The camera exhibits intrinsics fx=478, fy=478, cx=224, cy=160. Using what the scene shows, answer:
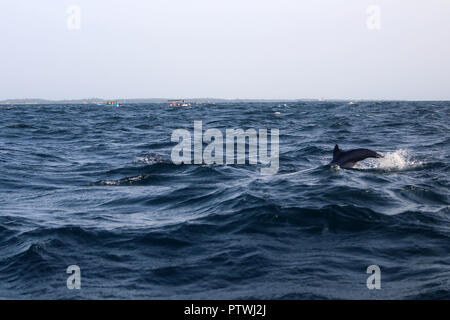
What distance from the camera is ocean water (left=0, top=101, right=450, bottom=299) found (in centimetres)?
696

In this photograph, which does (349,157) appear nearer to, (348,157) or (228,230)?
(348,157)

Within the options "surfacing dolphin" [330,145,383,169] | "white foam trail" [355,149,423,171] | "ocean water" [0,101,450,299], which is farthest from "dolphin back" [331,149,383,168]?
"white foam trail" [355,149,423,171]

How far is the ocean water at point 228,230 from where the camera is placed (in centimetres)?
696

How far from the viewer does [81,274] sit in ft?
24.7

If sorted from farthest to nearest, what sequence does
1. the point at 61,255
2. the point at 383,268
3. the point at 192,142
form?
the point at 192,142 < the point at 61,255 < the point at 383,268

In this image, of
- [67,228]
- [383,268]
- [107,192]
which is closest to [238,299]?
[383,268]

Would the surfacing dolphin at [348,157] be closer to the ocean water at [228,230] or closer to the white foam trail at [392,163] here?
the ocean water at [228,230]

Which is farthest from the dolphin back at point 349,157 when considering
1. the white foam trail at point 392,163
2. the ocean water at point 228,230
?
the white foam trail at point 392,163

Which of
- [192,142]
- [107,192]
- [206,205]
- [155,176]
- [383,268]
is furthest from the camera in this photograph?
[192,142]

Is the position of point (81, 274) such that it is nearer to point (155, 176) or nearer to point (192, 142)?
point (155, 176)

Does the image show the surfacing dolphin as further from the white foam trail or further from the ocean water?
the white foam trail

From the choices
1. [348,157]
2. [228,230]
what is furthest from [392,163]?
[228,230]

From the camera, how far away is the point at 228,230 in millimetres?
9781
